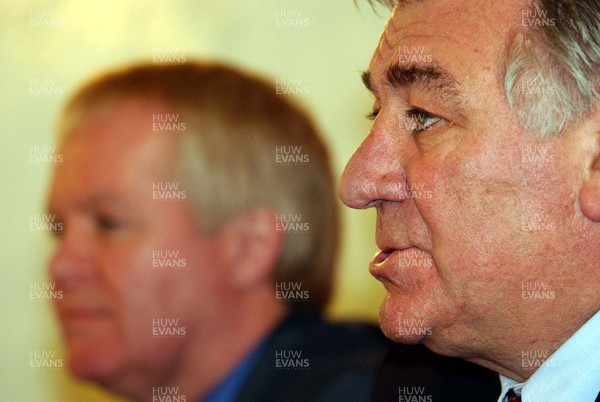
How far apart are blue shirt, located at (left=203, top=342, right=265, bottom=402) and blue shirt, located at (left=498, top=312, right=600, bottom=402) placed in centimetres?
95

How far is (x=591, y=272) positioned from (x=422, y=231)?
212 mm

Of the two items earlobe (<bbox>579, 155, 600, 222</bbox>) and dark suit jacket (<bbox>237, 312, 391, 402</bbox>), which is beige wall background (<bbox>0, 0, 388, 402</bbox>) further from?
earlobe (<bbox>579, 155, 600, 222</bbox>)

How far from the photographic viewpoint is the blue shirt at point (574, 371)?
106cm

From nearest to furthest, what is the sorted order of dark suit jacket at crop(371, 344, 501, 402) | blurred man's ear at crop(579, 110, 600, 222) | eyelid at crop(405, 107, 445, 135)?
blurred man's ear at crop(579, 110, 600, 222) < eyelid at crop(405, 107, 445, 135) < dark suit jacket at crop(371, 344, 501, 402)

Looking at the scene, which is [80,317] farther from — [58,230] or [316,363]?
[316,363]

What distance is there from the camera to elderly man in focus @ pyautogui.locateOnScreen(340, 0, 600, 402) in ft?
3.42

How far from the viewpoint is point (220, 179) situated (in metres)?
1.99

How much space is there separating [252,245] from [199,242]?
121mm

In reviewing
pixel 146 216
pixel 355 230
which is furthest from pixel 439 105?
pixel 146 216

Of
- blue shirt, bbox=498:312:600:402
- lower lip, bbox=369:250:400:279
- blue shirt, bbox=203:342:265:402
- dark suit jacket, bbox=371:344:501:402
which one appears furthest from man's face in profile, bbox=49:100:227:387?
blue shirt, bbox=498:312:600:402

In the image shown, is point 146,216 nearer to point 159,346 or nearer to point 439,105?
point 159,346

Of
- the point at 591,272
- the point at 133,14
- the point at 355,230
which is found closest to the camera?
the point at 591,272

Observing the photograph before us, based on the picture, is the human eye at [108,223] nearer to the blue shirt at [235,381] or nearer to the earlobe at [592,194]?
the blue shirt at [235,381]

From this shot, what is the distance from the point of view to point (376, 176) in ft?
3.74
